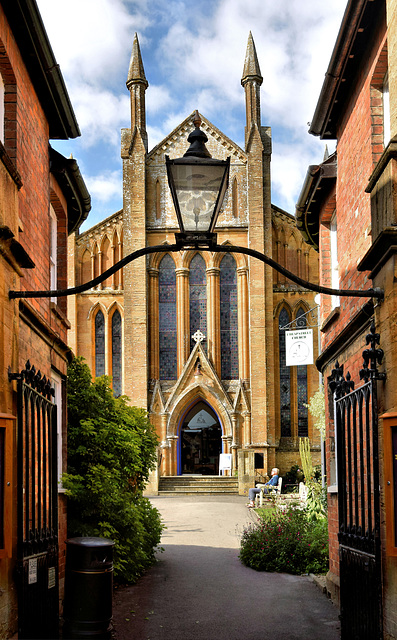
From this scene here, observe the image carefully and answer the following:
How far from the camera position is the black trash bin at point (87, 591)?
8.80m

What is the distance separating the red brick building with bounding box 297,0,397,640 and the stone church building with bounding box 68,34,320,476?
24.1 m

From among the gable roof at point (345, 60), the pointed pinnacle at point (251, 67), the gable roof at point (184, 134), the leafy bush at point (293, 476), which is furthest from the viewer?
the gable roof at point (184, 134)

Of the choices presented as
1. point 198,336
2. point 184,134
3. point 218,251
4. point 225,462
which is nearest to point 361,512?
point 218,251

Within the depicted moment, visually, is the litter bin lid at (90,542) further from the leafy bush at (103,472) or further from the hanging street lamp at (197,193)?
the hanging street lamp at (197,193)

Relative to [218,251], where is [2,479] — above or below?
below

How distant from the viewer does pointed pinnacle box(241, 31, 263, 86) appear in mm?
36906

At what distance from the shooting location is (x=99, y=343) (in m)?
37.0

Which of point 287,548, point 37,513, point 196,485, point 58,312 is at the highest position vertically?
point 58,312

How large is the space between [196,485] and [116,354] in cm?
770

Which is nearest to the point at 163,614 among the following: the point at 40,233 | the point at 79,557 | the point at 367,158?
the point at 79,557

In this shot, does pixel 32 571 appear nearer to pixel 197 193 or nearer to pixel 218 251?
pixel 218 251

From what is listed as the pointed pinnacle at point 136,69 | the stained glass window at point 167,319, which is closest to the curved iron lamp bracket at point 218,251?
the stained glass window at point 167,319

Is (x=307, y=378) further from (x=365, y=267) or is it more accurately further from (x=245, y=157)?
(x=365, y=267)

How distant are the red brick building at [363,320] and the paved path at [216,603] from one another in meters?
0.84
